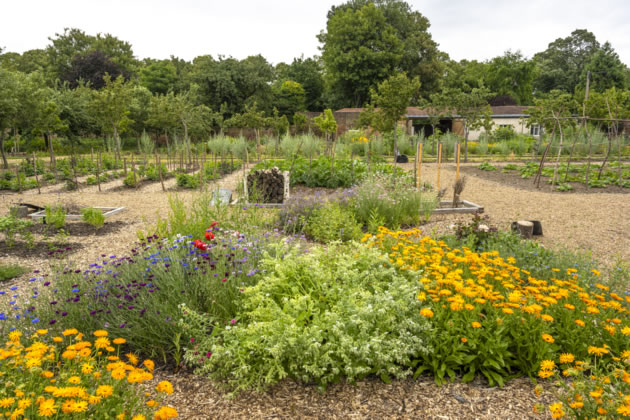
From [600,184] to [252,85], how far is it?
3013 centimetres

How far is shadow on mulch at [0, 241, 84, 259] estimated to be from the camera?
5719 millimetres

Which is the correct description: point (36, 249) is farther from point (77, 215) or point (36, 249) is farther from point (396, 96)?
point (396, 96)

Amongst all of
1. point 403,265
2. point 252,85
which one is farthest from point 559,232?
point 252,85

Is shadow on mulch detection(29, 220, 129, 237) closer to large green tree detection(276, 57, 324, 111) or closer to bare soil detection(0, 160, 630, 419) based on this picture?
bare soil detection(0, 160, 630, 419)

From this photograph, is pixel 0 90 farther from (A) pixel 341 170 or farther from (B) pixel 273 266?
(B) pixel 273 266

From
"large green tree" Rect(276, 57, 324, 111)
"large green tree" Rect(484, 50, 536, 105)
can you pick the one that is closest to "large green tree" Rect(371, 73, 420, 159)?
"large green tree" Rect(276, 57, 324, 111)

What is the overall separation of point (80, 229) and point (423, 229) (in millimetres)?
5831

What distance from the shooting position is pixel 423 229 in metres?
6.74

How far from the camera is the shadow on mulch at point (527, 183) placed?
1112cm

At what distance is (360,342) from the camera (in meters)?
2.71

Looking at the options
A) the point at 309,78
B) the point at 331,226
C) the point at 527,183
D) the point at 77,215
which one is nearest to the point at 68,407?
the point at 331,226

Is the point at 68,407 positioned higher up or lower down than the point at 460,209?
higher up

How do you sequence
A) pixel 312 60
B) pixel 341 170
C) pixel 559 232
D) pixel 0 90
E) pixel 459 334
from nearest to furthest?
pixel 459 334 < pixel 559 232 < pixel 341 170 < pixel 0 90 < pixel 312 60

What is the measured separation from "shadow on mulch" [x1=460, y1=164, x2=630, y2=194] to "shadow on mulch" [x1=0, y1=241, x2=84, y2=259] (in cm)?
1097
